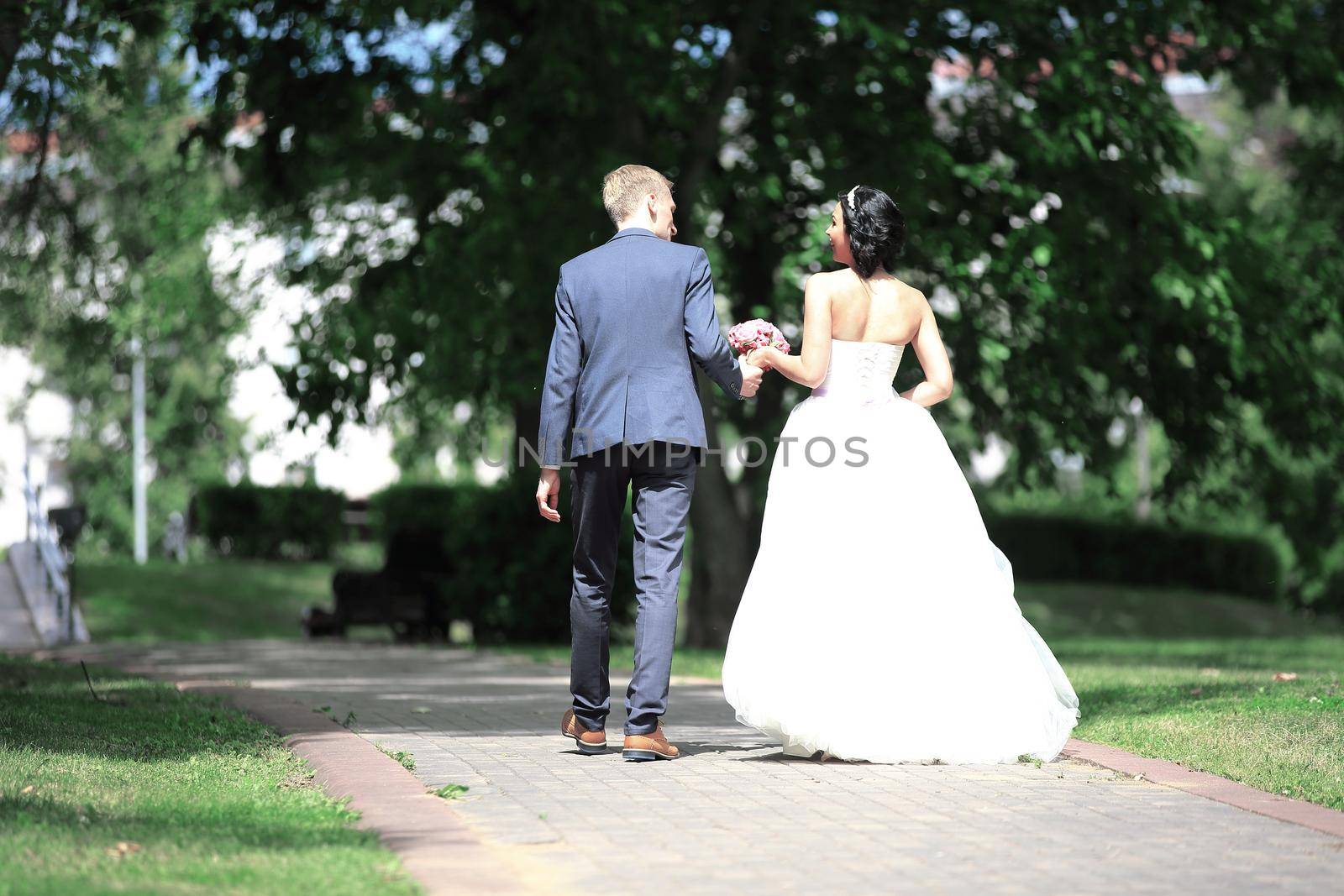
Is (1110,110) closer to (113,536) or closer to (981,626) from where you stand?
(981,626)

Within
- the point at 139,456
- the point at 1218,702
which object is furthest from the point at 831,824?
the point at 139,456

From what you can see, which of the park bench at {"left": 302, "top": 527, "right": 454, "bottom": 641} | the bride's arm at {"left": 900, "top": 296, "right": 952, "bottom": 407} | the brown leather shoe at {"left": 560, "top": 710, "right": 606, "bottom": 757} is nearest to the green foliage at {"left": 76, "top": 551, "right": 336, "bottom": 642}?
the park bench at {"left": 302, "top": 527, "right": 454, "bottom": 641}

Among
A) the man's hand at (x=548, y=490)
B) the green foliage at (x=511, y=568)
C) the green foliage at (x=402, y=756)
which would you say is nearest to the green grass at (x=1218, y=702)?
the green foliage at (x=511, y=568)

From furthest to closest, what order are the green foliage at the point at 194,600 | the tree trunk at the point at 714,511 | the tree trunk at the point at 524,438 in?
the green foliage at the point at 194,600 < the tree trunk at the point at 524,438 < the tree trunk at the point at 714,511

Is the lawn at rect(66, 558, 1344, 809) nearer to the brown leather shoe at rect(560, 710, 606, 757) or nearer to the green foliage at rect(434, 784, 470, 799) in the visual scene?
the brown leather shoe at rect(560, 710, 606, 757)

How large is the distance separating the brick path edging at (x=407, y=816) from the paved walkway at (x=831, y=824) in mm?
112

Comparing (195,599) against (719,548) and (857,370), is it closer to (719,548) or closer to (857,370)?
(719,548)

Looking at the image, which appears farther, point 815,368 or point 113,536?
point 113,536

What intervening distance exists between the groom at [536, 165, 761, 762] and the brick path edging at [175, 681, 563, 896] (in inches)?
40.2

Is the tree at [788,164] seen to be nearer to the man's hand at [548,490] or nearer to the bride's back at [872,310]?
the bride's back at [872,310]

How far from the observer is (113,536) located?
143 feet

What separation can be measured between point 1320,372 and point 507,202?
8290mm

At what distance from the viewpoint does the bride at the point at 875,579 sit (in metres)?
6.62

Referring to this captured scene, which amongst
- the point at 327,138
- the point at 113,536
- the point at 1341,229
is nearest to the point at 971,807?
the point at 327,138
